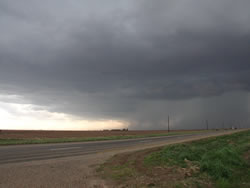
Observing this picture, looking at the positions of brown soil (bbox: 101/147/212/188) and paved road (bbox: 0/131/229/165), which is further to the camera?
paved road (bbox: 0/131/229/165)

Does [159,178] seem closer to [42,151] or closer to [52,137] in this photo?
[42,151]

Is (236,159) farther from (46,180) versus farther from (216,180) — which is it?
(46,180)

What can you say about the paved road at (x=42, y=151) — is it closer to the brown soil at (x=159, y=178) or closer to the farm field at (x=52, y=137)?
the brown soil at (x=159, y=178)

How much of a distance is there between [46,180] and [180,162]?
6.84 metres

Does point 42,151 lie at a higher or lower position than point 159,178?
lower

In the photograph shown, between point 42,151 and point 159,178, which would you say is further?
point 42,151

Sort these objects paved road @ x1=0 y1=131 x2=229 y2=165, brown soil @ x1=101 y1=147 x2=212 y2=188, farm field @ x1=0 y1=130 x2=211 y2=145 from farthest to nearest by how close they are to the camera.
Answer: farm field @ x1=0 y1=130 x2=211 y2=145 → paved road @ x1=0 y1=131 x2=229 y2=165 → brown soil @ x1=101 y1=147 x2=212 y2=188

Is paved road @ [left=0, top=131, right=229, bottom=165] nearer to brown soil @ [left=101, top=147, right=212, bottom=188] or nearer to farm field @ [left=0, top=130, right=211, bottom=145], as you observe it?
brown soil @ [left=101, top=147, right=212, bottom=188]

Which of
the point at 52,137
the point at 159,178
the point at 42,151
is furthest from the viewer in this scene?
the point at 52,137

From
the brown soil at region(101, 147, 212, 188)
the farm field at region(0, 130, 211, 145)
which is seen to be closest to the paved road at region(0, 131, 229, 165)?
the brown soil at region(101, 147, 212, 188)

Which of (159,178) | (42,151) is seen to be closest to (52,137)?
(42,151)

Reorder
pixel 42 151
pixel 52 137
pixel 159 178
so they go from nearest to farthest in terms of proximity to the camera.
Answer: pixel 159 178
pixel 42 151
pixel 52 137

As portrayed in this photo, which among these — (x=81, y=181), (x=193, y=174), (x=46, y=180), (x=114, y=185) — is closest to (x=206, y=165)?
(x=193, y=174)

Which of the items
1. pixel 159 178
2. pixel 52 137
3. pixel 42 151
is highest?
pixel 159 178
